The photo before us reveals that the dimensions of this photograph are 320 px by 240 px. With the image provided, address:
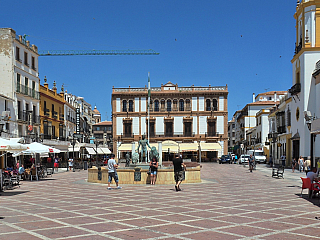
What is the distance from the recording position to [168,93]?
2355 inches

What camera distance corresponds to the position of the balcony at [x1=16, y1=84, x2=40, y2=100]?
35.8m

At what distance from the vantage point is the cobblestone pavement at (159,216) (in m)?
7.21

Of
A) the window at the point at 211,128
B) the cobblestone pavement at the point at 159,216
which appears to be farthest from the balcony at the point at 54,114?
the cobblestone pavement at the point at 159,216

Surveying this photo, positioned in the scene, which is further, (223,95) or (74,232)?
(223,95)

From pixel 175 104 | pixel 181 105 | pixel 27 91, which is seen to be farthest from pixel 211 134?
pixel 27 91

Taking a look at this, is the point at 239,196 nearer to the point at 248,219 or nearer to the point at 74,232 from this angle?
the point at 248,219

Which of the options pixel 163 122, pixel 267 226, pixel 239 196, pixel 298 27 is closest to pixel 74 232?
pixel 267 226

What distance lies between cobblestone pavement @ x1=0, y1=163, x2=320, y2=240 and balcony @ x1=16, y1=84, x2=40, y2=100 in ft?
79.9

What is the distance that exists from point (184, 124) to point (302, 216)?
50.8 metres

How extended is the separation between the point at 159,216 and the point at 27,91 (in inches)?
1254

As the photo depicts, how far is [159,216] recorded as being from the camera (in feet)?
30.0

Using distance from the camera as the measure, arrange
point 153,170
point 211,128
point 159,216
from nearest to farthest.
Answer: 1. point 159,216
2. point 153,170
3. point 211,128

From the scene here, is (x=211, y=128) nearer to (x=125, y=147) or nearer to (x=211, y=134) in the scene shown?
(x=211, y=134)

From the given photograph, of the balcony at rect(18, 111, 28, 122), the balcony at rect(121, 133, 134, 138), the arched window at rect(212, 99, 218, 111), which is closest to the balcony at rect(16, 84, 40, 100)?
the balcony at rect(18, 111, 28, 122)
